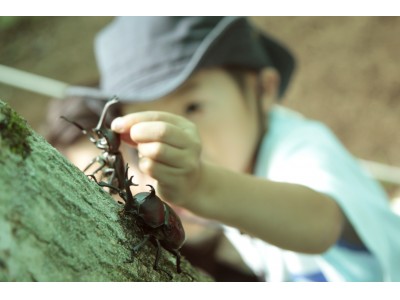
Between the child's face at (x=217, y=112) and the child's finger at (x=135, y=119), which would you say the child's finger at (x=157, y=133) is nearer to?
the child's finger at (x=135, y=119)

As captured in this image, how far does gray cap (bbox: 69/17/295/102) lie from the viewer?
6.91 feet

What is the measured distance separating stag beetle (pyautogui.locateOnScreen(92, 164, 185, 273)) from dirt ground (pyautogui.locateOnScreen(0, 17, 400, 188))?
3.43 m

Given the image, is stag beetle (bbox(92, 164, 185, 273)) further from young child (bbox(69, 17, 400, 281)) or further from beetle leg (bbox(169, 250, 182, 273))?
young child (bbox(69, 17, 400, 281))

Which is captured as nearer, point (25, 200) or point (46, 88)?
point (25, 200)

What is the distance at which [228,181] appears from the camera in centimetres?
139

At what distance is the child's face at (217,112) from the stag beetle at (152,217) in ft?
3.78

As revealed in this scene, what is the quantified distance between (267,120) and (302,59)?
9.53 feet

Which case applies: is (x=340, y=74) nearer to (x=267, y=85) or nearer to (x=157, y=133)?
(x=267, y=85)

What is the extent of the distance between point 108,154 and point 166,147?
151 mm

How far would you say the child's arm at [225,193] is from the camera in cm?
113

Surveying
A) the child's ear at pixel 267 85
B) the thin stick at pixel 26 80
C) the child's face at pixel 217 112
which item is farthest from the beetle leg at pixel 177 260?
the thin stick at pixel 26 80

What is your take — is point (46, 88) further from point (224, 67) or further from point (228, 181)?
point (228, 181)

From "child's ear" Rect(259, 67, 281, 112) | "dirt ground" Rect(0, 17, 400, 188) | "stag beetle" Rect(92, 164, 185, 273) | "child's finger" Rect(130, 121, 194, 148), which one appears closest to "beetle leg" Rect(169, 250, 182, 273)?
"stag beetle" Rect(92, 164, 185, 273)
